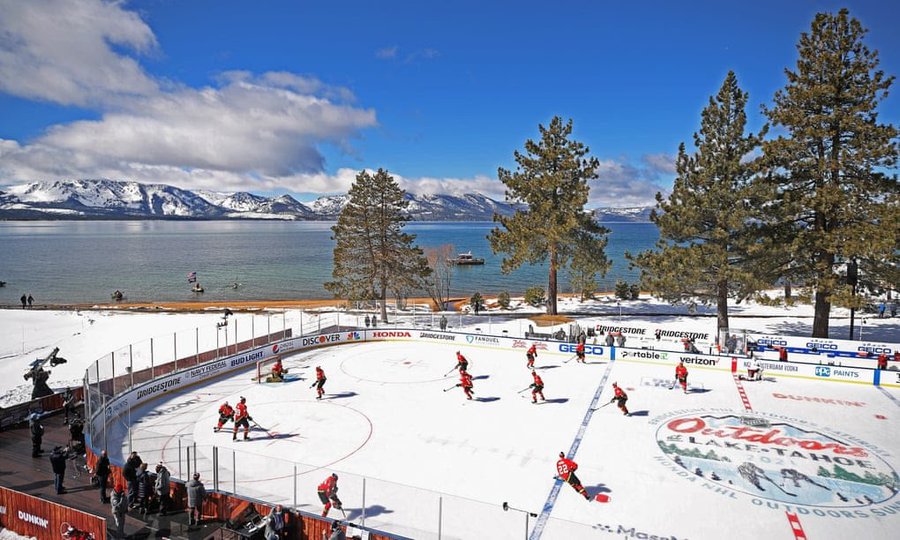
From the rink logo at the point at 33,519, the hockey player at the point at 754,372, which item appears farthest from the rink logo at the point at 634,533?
the hockey player at the point at 754,372

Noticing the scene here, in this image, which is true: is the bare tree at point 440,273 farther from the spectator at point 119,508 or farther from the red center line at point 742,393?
the spectator at point 119,508

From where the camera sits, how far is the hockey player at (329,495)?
12.1m

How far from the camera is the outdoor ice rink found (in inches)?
495

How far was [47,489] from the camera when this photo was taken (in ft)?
46.7

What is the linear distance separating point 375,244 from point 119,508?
33.6 m

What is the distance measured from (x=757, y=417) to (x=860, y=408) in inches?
207

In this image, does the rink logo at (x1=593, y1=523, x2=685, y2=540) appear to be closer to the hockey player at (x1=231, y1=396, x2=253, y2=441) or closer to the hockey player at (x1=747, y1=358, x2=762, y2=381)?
the hockey player at (x1=231, y1=396, x2=253, y2=441)

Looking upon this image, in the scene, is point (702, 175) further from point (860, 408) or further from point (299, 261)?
point (299, 261)

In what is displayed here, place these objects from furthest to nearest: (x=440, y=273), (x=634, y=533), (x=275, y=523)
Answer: (x=440, y=273) < (x=634, y=533) < (x=275, y=523)

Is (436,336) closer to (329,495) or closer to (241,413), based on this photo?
(241,413)

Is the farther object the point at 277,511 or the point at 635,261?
the point at 635,261

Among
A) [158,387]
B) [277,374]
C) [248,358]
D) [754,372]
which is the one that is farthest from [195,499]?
[754,372]

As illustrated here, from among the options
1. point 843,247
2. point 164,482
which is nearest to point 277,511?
point 164,482

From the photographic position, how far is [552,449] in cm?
1773
